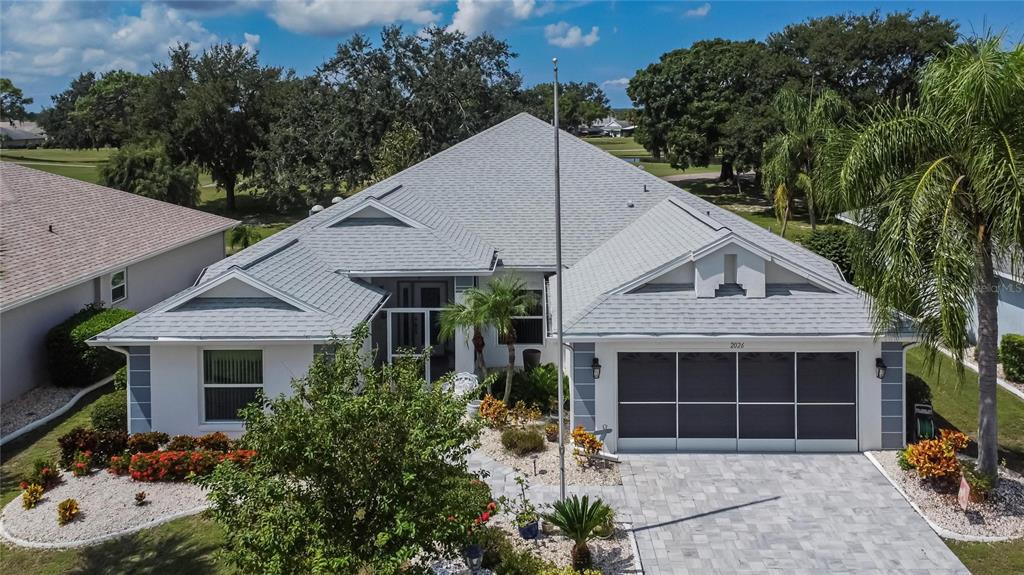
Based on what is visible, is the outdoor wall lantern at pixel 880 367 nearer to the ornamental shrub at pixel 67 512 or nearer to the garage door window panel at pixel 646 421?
the garage door window panel at pixel 646 421

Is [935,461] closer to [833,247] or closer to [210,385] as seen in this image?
[210,385]

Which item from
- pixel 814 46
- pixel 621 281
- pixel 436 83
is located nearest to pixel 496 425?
pixel 621 281

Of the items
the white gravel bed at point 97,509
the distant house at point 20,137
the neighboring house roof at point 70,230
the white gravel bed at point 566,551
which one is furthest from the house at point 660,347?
the distant house at point 20,137

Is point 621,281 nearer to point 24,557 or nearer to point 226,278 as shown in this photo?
point 226,278

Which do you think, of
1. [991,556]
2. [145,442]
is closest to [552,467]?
[991,556]

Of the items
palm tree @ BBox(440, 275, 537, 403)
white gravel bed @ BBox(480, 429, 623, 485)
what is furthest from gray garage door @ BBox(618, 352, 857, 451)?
palm tree @ BBox(440, 275, 537, 403)

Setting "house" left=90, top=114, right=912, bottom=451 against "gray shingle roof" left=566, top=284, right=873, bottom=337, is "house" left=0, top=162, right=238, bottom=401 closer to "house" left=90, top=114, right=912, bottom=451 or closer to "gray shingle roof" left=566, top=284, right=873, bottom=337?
"house" left=90, top=114, right=912, bottom=451
